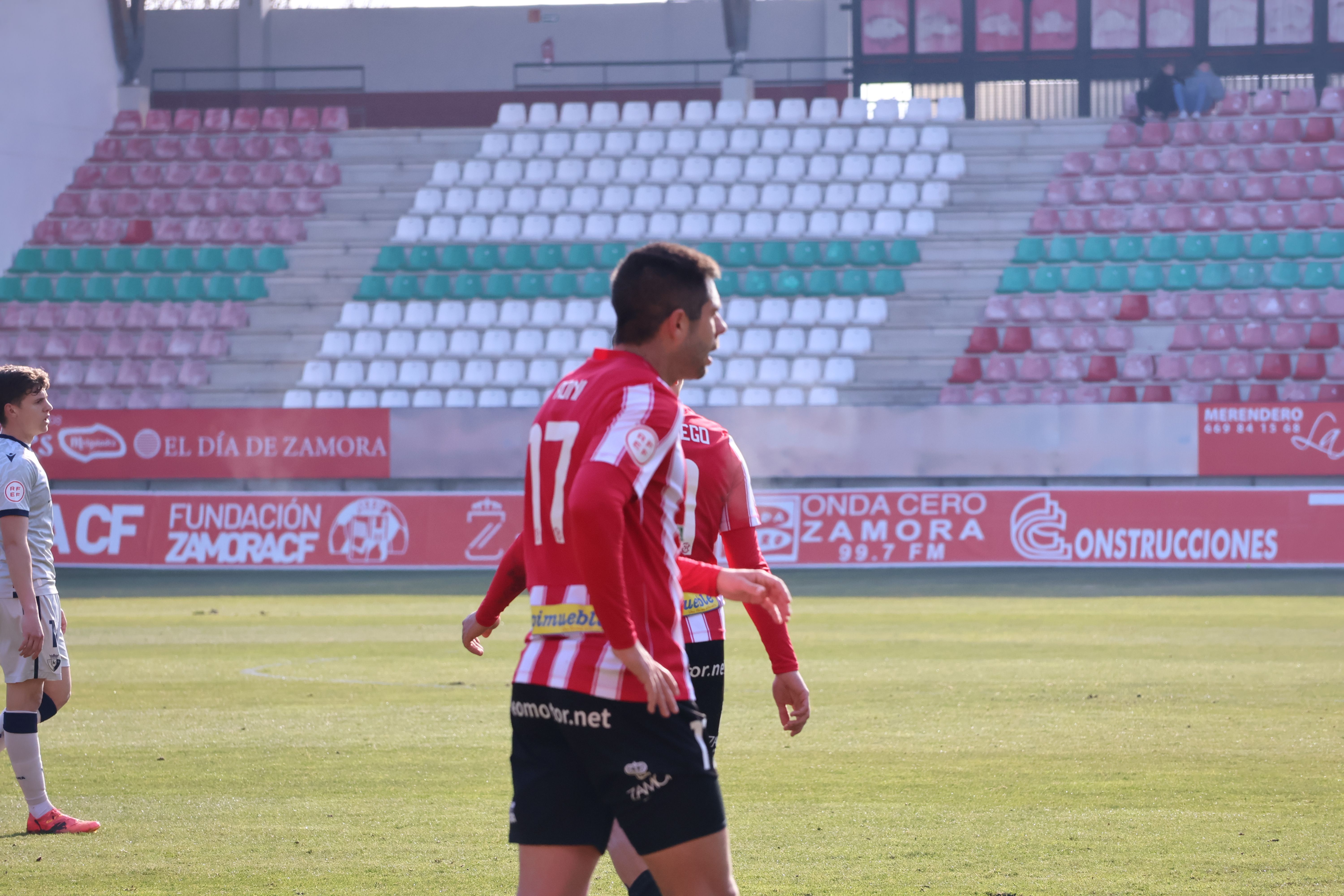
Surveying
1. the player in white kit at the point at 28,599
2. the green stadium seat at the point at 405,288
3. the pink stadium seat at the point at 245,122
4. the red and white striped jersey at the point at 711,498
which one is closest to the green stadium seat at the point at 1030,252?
the green stadium seat at the point at 405,288

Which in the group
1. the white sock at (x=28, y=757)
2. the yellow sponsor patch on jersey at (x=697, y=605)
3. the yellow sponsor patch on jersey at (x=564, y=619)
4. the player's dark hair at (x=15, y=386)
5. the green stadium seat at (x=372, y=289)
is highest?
the green stadium seat at (x=372, y=289)

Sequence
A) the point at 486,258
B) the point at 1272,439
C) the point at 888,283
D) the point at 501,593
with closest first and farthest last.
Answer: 1. the point at 501,593
2. the point at 1272,439
3. the point at 888,283
4. the point at 486,258

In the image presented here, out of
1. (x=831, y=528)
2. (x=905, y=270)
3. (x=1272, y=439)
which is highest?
(x=905, y=270)

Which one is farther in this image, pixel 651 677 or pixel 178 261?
pixel 178 261

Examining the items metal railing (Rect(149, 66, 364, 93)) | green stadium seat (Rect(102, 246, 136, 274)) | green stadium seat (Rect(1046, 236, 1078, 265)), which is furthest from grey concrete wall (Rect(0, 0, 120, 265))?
green stadium seat (Rect(1046, 236, 1078, 265))

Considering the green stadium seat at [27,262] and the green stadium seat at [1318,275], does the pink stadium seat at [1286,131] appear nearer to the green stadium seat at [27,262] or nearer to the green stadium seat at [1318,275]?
the green stadium seat at [1318,275]

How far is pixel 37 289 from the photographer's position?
29.4 metres

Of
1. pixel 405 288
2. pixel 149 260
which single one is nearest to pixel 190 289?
pixel 149 260

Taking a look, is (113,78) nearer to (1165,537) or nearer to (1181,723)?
(1165,537)

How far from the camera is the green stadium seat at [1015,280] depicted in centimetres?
2780

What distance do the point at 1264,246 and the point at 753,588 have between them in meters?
26.5

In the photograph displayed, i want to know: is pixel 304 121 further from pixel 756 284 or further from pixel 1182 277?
pixel 1182 277

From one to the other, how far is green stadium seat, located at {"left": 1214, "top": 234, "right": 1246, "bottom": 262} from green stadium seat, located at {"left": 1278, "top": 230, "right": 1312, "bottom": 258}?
66 cm

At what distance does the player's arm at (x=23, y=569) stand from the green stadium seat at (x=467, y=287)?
23205 millimetres
